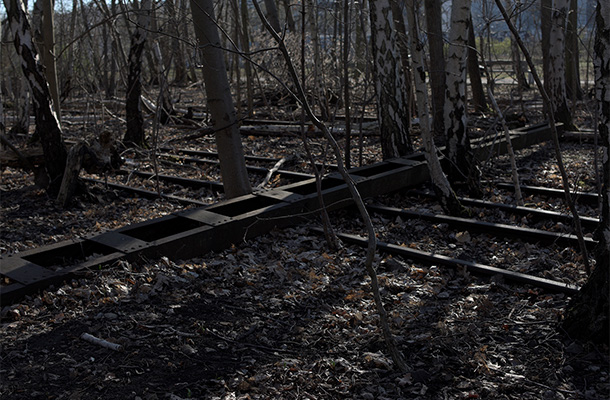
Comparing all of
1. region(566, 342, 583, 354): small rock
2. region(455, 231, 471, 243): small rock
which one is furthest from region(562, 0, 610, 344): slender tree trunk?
region(455, 231, 471, 243): small rock

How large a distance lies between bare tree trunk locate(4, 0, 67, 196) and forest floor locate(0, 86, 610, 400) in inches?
87.8

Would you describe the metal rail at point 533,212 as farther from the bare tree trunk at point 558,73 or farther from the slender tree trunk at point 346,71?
the bare tree trunk at point 558,73

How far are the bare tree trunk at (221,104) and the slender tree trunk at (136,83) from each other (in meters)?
4.41

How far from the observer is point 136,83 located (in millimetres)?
11883

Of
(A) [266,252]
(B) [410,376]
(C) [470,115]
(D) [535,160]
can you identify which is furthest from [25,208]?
(C) [470,115]

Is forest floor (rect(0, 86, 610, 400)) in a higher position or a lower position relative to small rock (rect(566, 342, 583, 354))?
higher

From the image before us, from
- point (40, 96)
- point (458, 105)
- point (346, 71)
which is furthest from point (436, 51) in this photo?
point (40, 96)

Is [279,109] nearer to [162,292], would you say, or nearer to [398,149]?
[398,149]

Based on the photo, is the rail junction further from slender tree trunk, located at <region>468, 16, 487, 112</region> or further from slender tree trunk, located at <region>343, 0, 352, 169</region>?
slender tree trunk, located at <region>468, 16, 487, 112</region>

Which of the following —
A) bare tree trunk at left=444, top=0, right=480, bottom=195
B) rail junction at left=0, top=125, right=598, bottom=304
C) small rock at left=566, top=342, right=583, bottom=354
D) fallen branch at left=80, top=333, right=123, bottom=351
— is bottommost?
small rock at left=566, top=342, right=583, bottom=354

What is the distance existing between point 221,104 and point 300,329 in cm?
374

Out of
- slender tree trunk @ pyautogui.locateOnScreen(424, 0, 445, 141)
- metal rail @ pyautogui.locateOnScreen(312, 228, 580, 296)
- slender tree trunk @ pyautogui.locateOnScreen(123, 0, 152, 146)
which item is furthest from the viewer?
slender tree trunk @ pyautogui.locateOnScreen(424, 0, 445, 141)

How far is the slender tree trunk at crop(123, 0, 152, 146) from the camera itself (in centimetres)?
1159

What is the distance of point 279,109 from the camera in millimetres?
19672
